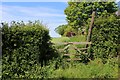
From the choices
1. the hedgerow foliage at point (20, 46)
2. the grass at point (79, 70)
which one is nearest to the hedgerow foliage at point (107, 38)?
the grass at point (79, 70)

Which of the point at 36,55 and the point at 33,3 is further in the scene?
the point at 33,3

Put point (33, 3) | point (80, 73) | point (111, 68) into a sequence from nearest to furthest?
point (80, 73), point (111, 68), point (33, 3)

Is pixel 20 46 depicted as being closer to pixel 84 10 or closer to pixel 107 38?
pixel 107 38

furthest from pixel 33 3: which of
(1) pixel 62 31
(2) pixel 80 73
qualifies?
(1) pixel 62 31

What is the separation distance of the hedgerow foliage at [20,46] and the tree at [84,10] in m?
13.4

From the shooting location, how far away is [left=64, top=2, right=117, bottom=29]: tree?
64.9ft

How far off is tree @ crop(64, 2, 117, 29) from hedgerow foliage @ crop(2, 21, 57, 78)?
43.8 ft

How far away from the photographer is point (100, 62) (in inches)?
276

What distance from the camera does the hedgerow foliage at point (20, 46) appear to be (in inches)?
238

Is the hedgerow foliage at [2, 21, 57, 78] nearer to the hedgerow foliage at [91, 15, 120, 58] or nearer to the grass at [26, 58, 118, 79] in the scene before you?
the grass at [26, 58, 118, 79]

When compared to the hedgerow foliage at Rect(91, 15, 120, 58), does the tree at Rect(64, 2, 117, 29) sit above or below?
above

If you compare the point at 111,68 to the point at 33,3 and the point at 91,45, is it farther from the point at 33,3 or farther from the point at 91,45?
the point at 33,3

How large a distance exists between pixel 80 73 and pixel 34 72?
3.36 feet

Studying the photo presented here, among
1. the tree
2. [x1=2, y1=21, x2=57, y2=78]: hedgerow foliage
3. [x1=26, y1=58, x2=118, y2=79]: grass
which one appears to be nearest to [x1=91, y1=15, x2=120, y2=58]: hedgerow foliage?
[x1=26, y1=58, x2=118, y2=79]: grass
